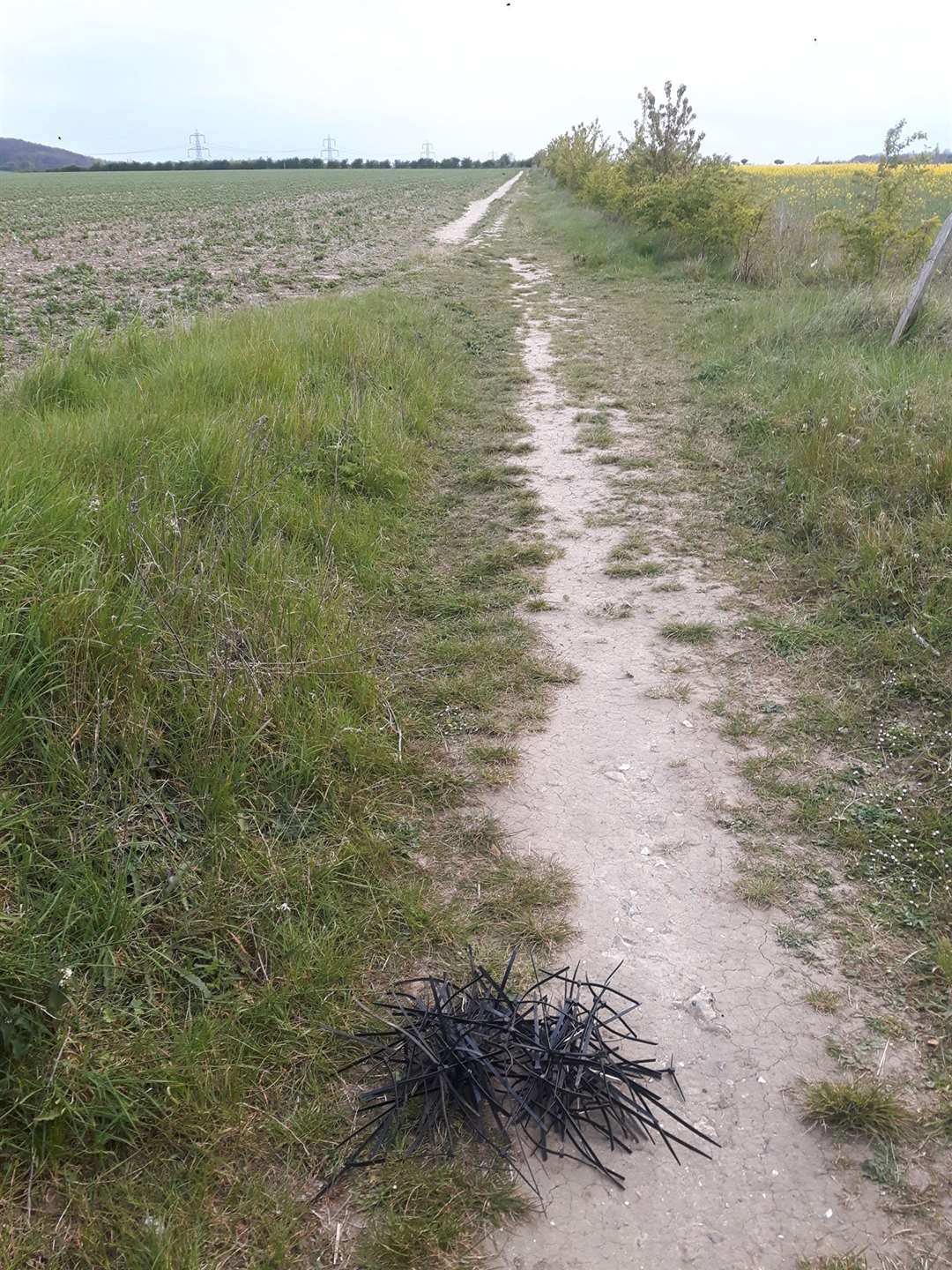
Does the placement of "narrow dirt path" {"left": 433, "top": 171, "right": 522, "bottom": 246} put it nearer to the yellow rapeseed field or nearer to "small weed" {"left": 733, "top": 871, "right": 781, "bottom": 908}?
the yellow rapeseed field

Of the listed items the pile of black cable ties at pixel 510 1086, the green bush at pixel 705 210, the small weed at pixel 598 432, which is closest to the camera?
the pile of black cable ties at pixel 510 1086

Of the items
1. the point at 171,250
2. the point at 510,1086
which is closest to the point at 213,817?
the point at 510,1086

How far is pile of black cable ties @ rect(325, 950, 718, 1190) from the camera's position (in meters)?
2.12

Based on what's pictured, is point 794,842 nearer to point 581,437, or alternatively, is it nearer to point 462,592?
point 462,592

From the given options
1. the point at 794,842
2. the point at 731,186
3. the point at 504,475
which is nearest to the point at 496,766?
the point at 794,842

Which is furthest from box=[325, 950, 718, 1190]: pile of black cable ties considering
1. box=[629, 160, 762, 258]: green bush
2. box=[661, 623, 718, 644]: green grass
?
box=[629, 160, 762, 258]: green bush

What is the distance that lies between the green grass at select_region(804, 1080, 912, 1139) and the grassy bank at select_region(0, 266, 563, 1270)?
0.83 metres

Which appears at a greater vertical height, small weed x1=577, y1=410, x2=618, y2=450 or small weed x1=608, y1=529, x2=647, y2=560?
small weed x1=577, y1=410, x2=618, y2=450

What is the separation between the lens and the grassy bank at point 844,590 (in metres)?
2.81

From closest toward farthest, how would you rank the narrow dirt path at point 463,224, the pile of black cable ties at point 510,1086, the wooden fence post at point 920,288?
the pile of black cable ties at point 510,1086, the wooden fence post at point 920,288, the narrow dirt path at point 463,224

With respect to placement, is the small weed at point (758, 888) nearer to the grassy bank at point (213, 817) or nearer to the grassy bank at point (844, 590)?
the grassy bank at point (844, 590)

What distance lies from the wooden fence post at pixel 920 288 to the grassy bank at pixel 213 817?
5.01 metres

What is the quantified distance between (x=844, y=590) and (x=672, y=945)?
8.60 ft

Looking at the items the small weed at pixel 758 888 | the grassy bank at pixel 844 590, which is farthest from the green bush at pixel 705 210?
the small weed at pixel 758 888
